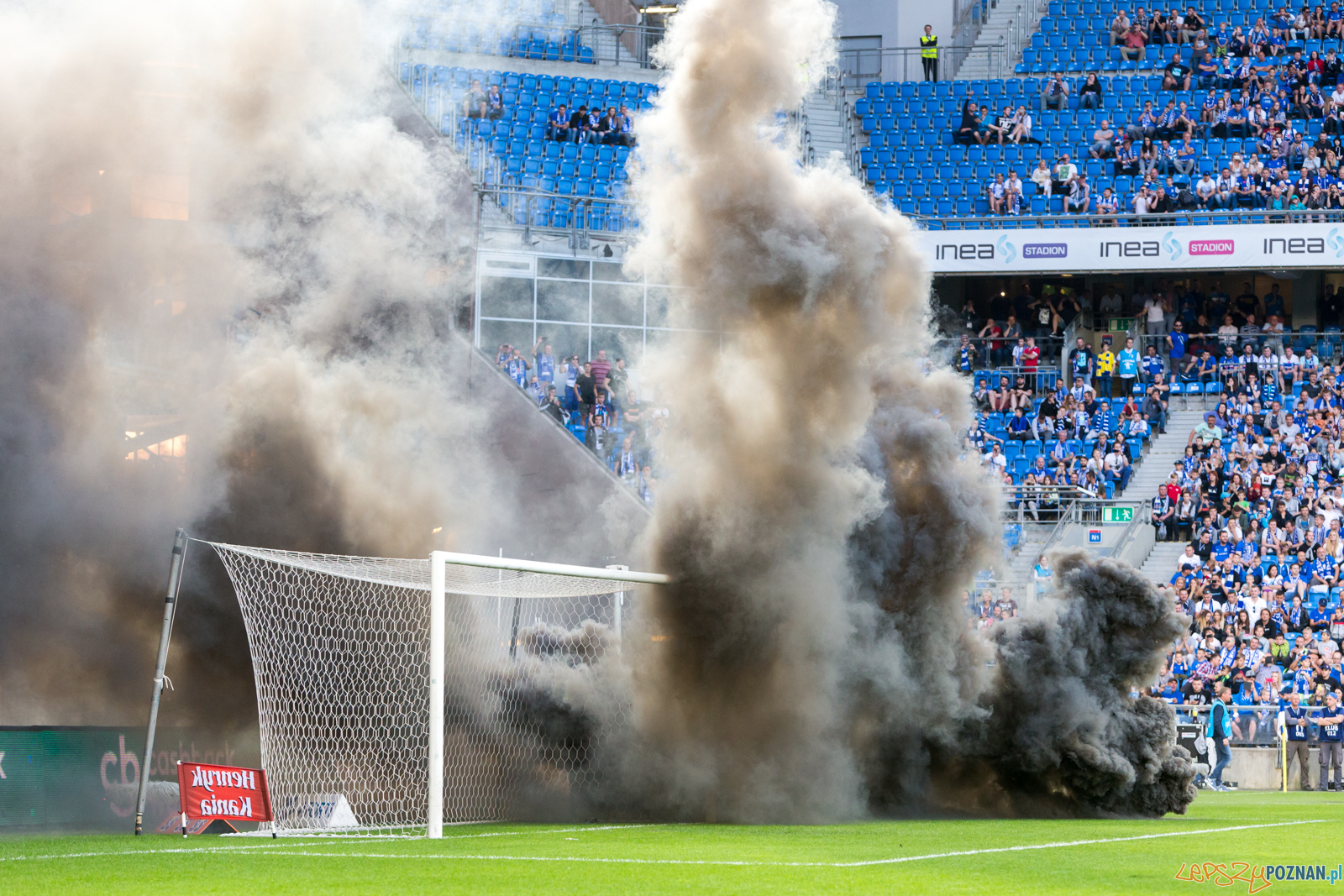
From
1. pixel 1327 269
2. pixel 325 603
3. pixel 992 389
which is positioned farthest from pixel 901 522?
pixel 1327 269

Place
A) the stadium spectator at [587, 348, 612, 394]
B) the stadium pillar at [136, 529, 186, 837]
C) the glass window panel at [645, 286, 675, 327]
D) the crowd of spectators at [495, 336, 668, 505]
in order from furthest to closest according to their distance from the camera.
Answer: the glass window panel at [645, 286, 675, 327] → the stadium spectator at [587, 348, 612, 394] → the crowd of spectators at [495, 336, 668, 505] → the stadium pillar at [136, 529, 186, 837]

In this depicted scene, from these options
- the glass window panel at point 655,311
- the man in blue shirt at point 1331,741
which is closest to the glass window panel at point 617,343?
the glass window panel at point 655,311

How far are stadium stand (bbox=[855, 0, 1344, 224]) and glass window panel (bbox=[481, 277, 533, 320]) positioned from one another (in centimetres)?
1286

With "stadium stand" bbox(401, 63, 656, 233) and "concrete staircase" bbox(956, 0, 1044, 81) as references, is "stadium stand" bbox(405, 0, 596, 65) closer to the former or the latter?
"stadium stand" bbox(401, 63, 656, 233)

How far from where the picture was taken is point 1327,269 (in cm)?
4028

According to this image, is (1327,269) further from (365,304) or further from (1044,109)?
(365,304)

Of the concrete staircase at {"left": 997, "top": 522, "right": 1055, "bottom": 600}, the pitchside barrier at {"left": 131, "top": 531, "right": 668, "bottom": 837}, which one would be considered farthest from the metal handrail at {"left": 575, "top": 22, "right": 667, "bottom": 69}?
the pitchside barrier at {"left": 131, "top": 531, "right": 668, "bottom": 837}

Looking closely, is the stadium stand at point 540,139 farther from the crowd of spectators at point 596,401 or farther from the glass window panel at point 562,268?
the crowd of spectators at point 596,401

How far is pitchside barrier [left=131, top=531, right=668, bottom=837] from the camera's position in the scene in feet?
56.1

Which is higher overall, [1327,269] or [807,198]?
[1327,269]

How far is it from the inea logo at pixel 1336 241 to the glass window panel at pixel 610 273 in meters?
17.1

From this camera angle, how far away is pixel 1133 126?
43.5 m

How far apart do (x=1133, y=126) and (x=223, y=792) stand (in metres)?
34.4

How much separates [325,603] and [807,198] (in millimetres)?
7312
